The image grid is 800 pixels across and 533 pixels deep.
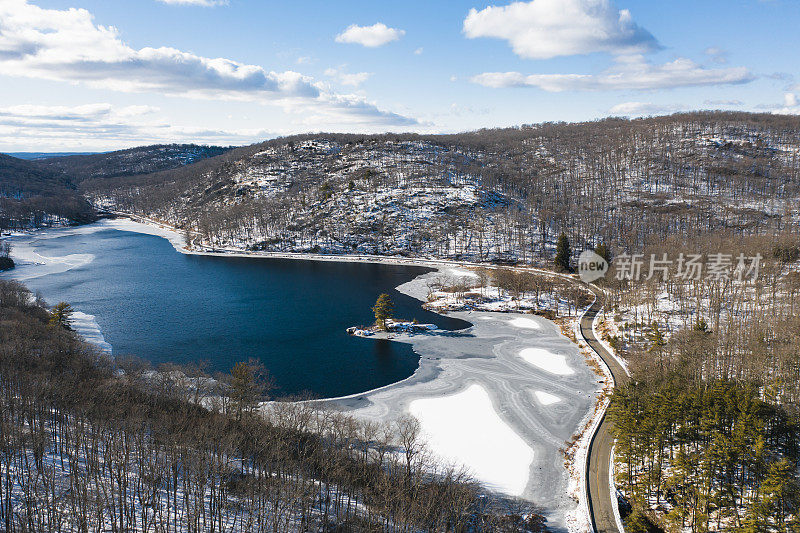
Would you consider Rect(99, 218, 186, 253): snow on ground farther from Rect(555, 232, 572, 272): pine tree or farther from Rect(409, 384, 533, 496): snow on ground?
Rect(409, 384, 533, 496): snow on ground

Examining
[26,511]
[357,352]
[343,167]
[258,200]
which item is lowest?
[357,352]

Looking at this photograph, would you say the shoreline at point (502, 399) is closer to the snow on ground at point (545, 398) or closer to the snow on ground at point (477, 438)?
the snow on ground at point (477, 438)

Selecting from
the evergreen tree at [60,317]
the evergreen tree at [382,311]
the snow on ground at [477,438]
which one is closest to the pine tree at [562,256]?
the evergreen tree at [382,311]

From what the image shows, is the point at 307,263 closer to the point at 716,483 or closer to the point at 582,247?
the point at 582,247

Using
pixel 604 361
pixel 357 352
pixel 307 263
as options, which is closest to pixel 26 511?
pixel 357 352

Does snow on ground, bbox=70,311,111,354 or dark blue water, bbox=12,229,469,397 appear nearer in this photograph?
dark blue water, bbox=12,229,469,397

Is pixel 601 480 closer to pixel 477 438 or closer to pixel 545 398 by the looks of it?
pixel 477 438

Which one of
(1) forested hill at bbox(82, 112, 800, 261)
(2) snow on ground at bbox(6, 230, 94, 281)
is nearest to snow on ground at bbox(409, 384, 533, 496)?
(1) forested hill at bbox(82, 112, 800, 261)

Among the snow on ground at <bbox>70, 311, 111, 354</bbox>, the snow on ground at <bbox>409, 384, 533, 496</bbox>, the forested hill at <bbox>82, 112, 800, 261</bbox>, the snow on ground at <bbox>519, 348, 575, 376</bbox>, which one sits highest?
the forested hill at <bbox>82, 112, 800, 261</bbox>
